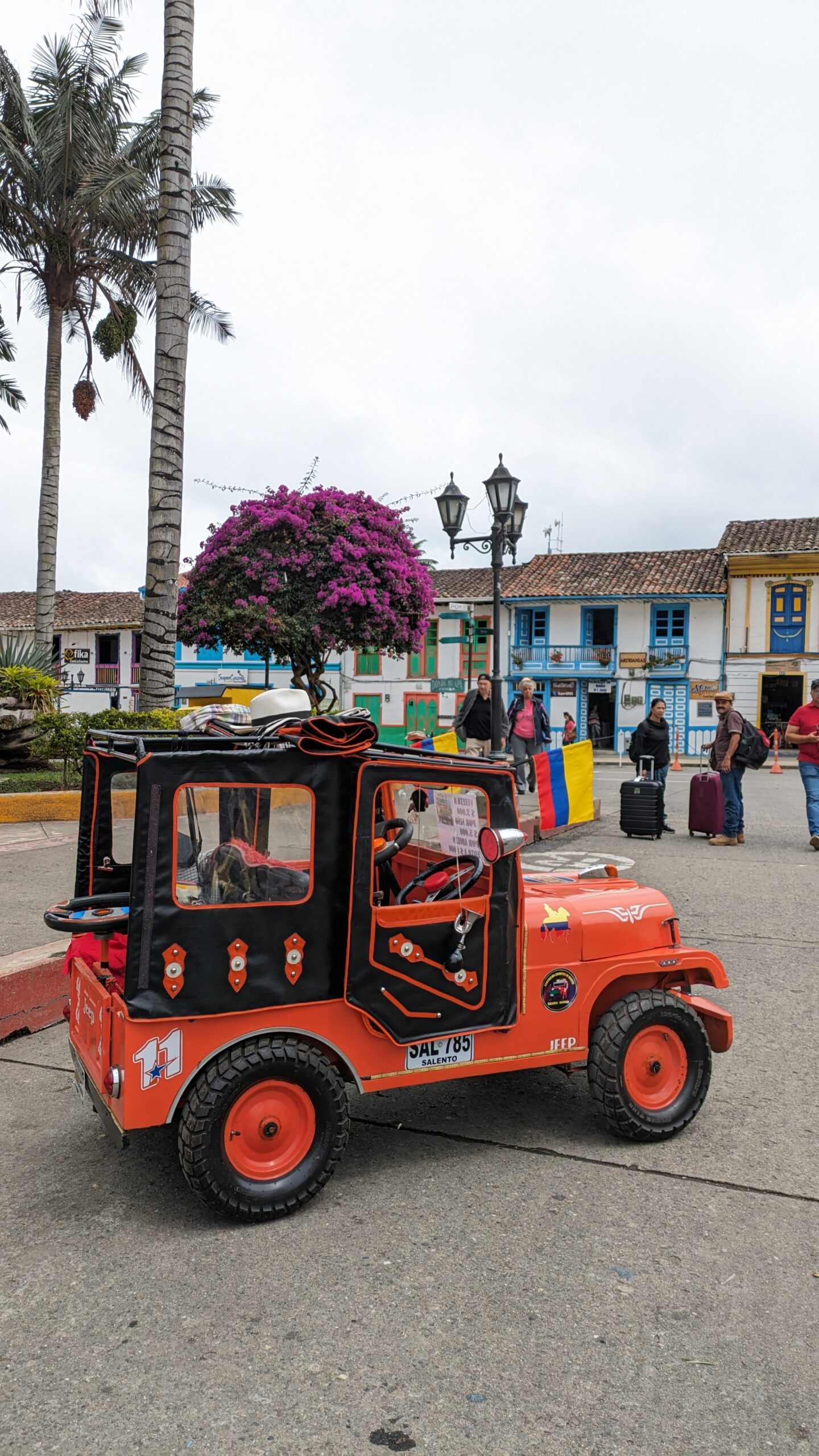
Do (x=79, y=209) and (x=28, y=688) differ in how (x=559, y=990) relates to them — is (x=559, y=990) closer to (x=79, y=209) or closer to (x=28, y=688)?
(x=28, y=688)

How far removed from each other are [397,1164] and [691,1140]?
3.74 ft

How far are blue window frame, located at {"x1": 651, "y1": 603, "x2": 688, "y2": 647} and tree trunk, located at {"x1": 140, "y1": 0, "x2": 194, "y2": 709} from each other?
32.8 meters

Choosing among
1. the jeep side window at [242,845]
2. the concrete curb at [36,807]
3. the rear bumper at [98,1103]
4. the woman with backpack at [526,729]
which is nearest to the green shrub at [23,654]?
the concrete curb at [36,807]

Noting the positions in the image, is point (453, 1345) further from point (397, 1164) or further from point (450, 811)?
point (450, 811)

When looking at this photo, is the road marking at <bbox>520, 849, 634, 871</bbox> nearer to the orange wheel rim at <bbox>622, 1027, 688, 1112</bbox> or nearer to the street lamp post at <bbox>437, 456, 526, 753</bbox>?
the street lamp post at <bbox>437, 456, 526, 753</bbox>

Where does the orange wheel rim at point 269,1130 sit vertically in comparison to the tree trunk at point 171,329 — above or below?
below

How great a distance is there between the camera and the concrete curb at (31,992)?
4918mm

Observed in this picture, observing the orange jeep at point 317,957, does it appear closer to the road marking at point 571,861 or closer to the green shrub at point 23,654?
the road marking at point 571,861

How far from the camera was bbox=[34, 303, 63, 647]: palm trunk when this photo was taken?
17.5 metres

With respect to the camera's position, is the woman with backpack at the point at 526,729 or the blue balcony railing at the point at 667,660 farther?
the blue balcony railing at the point at 667,660

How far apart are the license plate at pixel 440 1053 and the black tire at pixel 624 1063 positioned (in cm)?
50

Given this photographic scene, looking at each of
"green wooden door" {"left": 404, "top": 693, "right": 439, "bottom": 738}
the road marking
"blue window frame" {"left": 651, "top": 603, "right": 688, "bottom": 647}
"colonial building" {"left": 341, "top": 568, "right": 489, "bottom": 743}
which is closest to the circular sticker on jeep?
the road marking

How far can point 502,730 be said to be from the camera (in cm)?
1368

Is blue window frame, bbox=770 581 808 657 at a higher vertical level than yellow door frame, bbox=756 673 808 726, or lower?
higher
